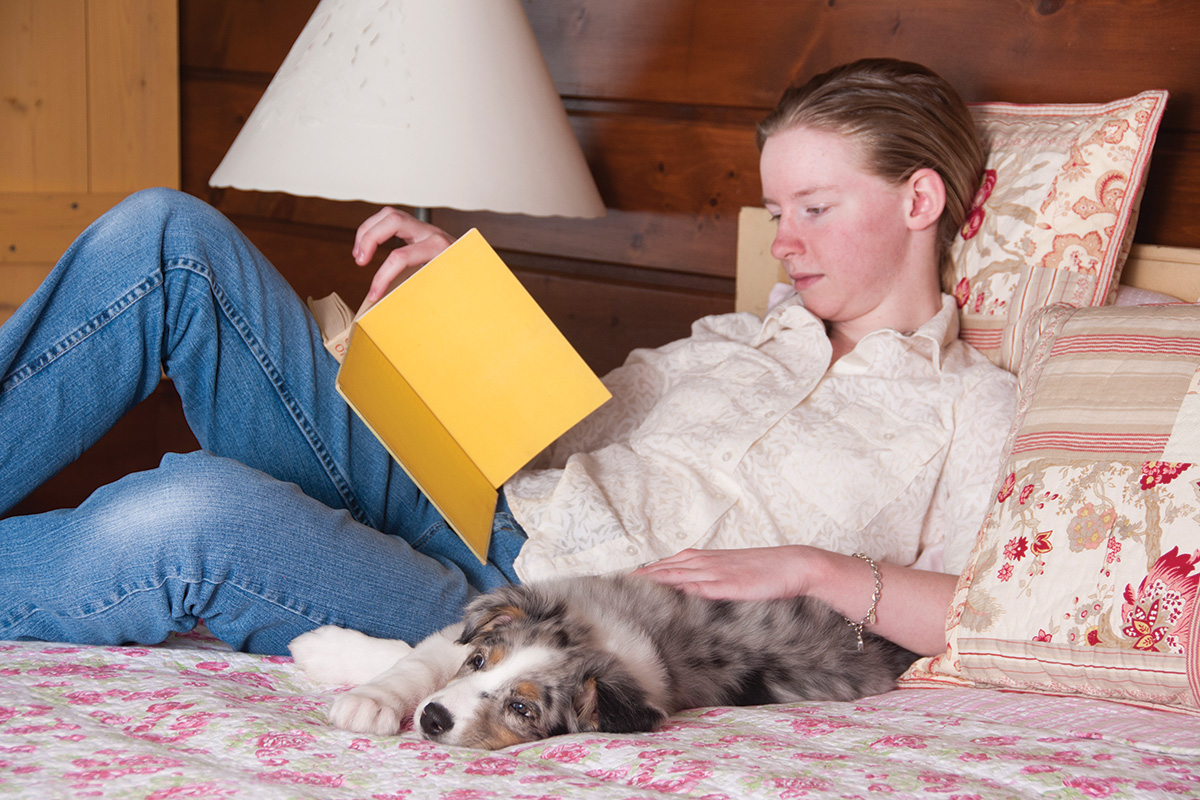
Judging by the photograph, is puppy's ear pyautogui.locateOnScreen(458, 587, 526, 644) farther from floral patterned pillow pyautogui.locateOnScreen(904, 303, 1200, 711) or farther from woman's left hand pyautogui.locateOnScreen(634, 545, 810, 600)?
floral patterned pillow pyautogui.locateOnScreen(904, 303, 1200, 711)

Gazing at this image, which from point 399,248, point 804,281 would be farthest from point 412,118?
point 804,281

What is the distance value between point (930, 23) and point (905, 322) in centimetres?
74

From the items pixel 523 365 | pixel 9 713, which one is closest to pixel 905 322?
pixel 523 365

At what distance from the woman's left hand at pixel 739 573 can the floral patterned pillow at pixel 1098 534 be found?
201 millimetres

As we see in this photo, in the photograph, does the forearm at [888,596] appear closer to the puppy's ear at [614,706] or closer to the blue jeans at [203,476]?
the puppy's ear at [614,706]

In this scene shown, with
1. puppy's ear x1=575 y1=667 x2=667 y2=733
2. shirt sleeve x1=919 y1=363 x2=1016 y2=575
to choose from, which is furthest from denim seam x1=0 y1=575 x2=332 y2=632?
shirt sleeve x1=919 y1=363 x2=1016 y2=575

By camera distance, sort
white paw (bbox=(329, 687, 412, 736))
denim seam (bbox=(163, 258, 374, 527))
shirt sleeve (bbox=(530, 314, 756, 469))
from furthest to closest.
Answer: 1. shirt sleeve (bbox=(530, 314, 756, 469))
2. denim seam (bbox=(163, 258, 374, 527))
3. white paw (bbox=(329, 687, 412, 736))

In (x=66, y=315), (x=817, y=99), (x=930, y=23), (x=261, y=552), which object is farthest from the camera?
(x=930, y=23)

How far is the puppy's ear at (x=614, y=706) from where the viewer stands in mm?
1065

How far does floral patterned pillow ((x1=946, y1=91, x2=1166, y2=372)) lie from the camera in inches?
64.8

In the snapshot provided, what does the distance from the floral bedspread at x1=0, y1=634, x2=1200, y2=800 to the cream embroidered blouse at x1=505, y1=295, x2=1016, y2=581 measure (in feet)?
1.19

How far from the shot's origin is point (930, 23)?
6.82ft

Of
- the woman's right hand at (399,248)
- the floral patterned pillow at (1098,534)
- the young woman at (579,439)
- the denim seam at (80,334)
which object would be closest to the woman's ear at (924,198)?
the young woman at (579,439)

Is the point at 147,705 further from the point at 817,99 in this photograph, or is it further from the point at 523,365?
the point at 817,99
